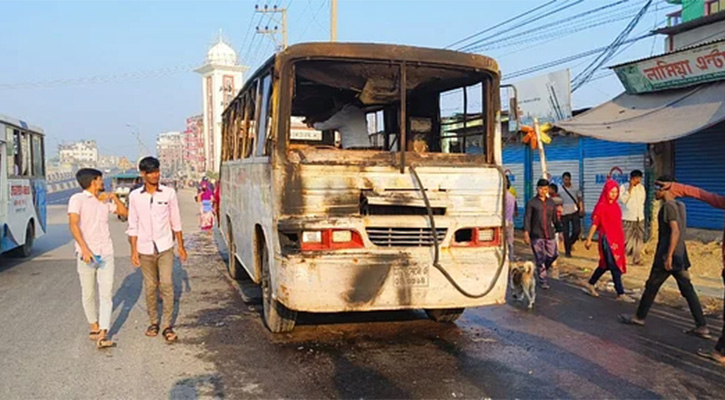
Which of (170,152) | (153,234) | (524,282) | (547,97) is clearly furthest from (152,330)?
(170,152)

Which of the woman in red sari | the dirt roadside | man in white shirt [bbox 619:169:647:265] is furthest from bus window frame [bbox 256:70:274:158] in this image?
man in white shirt [bbox 619:169:647:265]

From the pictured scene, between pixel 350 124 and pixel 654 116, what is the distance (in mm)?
7617

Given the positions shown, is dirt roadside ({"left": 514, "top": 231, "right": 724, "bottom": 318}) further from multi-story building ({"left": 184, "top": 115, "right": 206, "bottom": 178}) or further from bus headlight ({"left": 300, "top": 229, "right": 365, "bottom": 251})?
multi-story building ({"left": 184, "top": 115, "right": 206, "bottom": 178})

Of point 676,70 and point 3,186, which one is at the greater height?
point 676,70

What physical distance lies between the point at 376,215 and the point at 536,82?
42.8 feet

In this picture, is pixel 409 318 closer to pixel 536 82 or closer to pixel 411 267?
pixel 411 267

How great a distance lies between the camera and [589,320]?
711 cm

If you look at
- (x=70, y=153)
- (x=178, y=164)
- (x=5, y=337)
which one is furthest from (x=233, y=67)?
(x=70, y=153)

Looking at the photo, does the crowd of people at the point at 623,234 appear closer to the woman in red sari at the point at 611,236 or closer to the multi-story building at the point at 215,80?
the woman in red sari at the point at 611,236

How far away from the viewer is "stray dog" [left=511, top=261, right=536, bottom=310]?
7.73m

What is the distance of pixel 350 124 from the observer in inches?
273

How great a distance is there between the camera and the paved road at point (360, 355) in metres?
4.72

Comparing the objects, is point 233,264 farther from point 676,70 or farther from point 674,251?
point 676,70

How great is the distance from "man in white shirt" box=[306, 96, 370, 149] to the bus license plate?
1.89 metres
